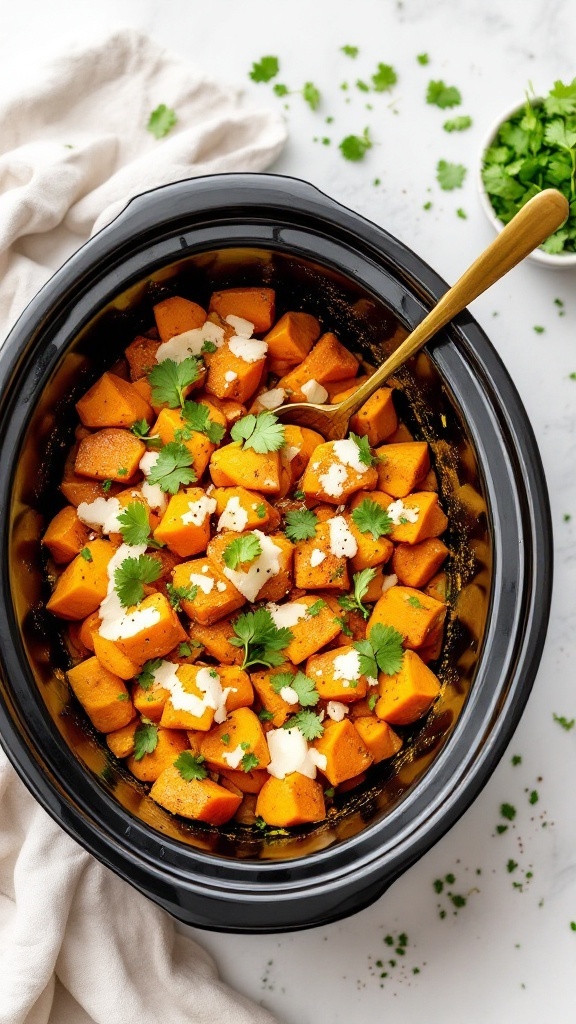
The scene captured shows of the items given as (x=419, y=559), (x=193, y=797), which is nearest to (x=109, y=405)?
(x=419, y=559)

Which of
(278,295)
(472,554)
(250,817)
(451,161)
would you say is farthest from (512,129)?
(250,817)

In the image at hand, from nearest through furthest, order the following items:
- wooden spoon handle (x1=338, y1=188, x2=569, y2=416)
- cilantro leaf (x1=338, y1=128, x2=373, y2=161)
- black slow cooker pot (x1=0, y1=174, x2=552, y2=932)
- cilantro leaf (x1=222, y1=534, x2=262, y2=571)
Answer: wooden spoon handle (x1=338, y1=188, x2=569, y2=416) < black slow cooker pot (x1=0, y1=174, x2=552, y2=932) < cilantro leaf (x1=222, y1=534, x2=262, y2=571) < cilantro leaf (x1=338, y1=128, x2=373, y2=161)

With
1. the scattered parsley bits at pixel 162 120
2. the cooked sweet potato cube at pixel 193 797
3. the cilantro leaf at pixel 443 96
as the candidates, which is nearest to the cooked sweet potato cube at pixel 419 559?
the cooked sweet potato cube at pixel 193 797

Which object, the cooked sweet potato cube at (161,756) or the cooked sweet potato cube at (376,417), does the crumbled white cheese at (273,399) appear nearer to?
the cooked sweet potato cube at (376,417)

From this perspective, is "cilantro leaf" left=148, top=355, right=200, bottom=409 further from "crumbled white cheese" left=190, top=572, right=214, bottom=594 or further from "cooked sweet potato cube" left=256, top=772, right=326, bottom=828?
"cooked sweet potato cube" left=256, top=772, right=326, bottom=828

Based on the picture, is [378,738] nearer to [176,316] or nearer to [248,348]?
[248,348]

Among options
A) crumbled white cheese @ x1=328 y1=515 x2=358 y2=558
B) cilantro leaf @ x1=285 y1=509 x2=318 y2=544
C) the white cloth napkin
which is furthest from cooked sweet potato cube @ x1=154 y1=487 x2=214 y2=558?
the white cloth napkin

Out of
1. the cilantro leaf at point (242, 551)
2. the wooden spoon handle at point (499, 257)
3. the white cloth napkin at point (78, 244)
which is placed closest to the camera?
the wooden spoon handle at point (499, 257)
